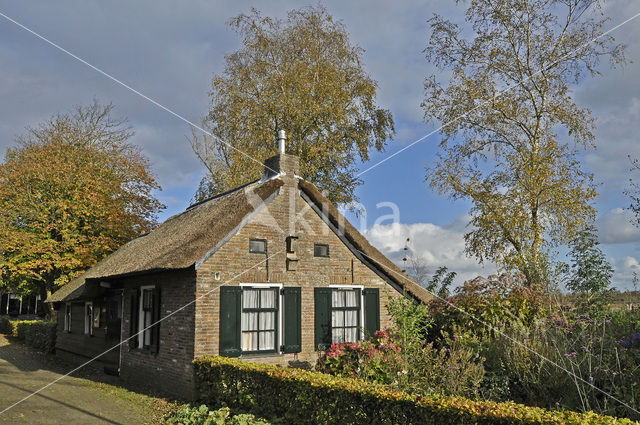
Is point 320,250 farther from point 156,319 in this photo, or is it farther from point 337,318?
point 156,319

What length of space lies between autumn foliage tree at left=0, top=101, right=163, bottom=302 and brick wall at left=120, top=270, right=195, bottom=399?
474 inches

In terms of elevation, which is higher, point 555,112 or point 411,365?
point 555,112

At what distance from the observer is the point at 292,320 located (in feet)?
39.9

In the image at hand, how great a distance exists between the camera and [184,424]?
9172mm

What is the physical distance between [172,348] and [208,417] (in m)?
2.97

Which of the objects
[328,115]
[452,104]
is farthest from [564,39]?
[328,115]

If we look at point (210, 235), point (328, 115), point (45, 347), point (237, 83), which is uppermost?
point (237, 83)

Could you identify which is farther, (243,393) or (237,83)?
(237,83)

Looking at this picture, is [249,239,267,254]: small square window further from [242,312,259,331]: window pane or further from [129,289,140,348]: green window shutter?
[129,289,140,348]: green window shutter

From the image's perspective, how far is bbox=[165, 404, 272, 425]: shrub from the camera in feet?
28.1

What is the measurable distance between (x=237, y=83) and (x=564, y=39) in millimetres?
14308

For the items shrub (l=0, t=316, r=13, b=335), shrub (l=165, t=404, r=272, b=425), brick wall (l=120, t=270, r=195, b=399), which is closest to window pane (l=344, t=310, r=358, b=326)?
brick wall (l=120, t=270, r=195, b=399)

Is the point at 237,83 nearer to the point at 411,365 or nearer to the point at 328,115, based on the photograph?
the point at 328,115

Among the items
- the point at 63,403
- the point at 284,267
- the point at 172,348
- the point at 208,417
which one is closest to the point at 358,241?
the point at 284,267
